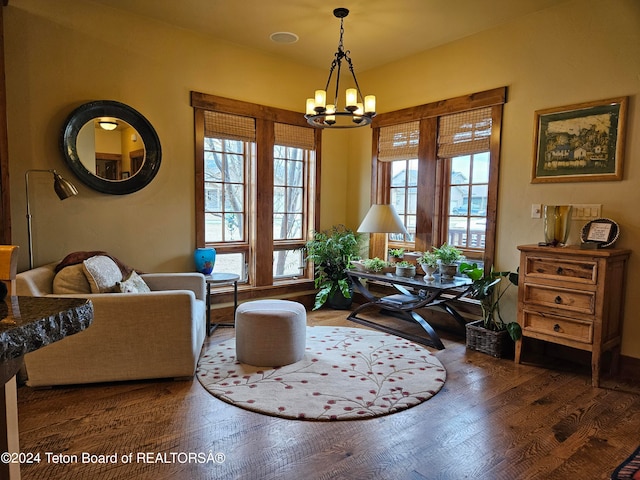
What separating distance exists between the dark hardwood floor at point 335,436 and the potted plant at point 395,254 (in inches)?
73.6

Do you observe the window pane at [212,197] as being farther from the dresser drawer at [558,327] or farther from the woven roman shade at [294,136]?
the dresser drawer at [558,327]

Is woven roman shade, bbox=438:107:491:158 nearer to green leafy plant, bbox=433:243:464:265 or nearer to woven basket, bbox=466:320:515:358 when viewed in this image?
green leafy plant, bbox=433:243:464:265

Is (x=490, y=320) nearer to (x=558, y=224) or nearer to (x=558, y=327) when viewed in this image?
(x=558, y=327)

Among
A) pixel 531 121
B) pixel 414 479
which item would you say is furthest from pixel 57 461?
pixel 531 121

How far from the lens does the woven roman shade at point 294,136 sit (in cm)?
469

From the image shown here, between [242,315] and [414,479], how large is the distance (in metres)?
1.68

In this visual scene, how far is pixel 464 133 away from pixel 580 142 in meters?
1.06

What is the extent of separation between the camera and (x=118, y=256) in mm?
3703

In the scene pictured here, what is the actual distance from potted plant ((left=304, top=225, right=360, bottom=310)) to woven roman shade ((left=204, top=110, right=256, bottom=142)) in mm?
1399

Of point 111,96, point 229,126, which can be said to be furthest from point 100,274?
point 229,126

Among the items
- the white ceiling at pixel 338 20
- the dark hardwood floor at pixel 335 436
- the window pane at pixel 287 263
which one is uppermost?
the white ceiling at pixel 338 20

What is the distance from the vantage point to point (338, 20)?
3666 millimetres

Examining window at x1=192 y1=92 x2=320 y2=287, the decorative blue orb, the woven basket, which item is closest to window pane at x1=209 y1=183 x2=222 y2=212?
window at x1=192 y1=92 x2=320 y2=287

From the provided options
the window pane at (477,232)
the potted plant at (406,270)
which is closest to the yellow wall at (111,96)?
the potted plant at (406,270)
